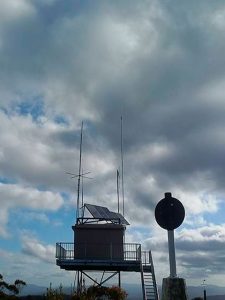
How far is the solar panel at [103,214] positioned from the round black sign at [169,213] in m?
22.9

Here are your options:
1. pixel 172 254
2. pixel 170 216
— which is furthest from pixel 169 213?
pixel 172 254

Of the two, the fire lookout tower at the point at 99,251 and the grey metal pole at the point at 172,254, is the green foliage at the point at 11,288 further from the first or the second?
the grey metal pole at the point at 172,254

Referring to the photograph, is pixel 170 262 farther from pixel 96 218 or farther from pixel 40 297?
pixel 96 218

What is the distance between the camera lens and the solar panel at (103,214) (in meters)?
31.0

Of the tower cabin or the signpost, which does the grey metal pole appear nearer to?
the signpost

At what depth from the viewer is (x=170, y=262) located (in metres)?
8.00

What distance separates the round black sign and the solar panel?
903 inches

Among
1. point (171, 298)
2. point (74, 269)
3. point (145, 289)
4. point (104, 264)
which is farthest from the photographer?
point (74, 269)

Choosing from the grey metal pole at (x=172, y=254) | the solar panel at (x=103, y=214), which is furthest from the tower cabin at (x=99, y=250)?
the grey metal pole at (x=172, y=254)

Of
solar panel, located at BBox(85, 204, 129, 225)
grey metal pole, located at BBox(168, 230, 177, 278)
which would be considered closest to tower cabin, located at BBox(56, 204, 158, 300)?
solar panel, located at BBox(85, 204, 129, 225)

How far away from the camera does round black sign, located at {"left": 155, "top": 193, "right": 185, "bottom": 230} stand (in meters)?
8.04

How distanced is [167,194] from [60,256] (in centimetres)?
2257

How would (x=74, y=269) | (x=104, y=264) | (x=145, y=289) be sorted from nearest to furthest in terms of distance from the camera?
(x=145, y=289) < (x=104, y=264) < (x=74, y=269)

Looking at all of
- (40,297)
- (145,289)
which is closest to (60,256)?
(40,297)
